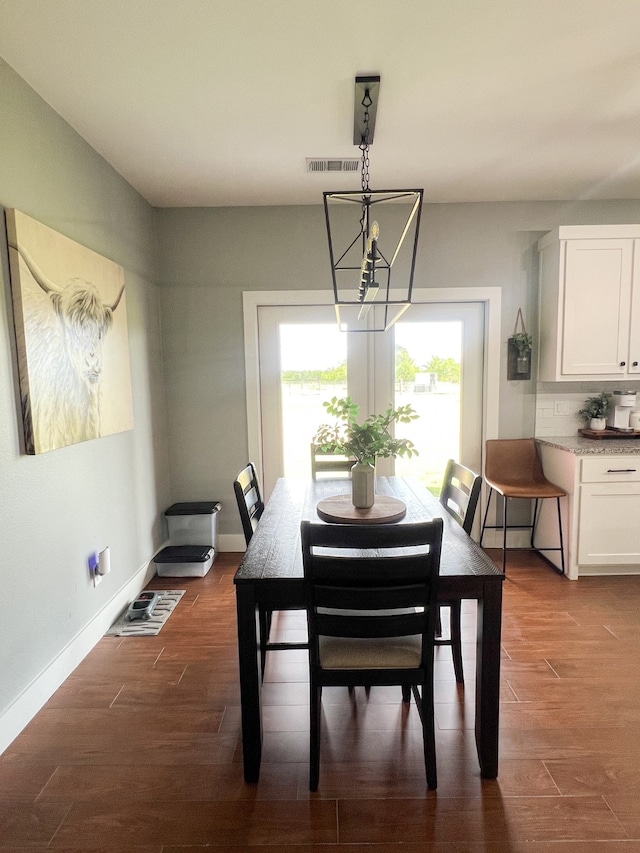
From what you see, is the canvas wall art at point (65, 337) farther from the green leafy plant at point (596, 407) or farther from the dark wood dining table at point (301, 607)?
the green leafy plant at point (596, 407)

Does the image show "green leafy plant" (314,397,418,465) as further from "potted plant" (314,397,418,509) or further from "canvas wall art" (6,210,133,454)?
"canvas wall art" (6,210,133,454)

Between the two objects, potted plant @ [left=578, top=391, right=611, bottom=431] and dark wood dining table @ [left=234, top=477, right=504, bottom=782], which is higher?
potted plant @ [left=578, top=391, right=611, bottom=431]

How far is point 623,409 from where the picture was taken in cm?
336

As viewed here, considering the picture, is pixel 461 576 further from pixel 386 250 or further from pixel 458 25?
pixel 386 250

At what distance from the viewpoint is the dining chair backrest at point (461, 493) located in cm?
204

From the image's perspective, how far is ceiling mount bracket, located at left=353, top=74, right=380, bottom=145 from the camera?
6.44 ft

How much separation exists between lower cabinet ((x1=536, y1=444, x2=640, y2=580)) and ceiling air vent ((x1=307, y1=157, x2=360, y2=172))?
2.36 meters

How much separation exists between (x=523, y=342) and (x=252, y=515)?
96.3 inches

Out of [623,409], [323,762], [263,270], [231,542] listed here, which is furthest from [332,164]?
[323,762]

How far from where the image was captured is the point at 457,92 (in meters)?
2.06

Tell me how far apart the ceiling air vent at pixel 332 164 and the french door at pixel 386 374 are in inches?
39.3

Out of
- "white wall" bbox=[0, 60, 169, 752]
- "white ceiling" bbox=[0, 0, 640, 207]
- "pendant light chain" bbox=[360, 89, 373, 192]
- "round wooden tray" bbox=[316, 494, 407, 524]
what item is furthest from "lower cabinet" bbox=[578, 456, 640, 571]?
"white wall" bbox=[0, 60, 169, 752]

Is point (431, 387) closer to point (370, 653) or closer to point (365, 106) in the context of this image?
point (365, 106)

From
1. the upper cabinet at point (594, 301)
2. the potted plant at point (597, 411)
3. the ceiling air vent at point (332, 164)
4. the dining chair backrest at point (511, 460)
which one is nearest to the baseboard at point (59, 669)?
the dining chair backrest at point (511, 460)
